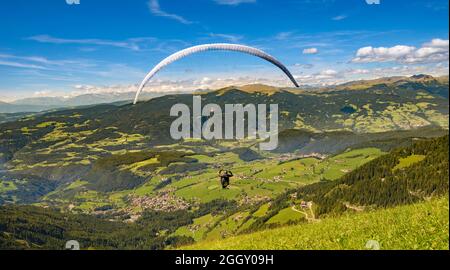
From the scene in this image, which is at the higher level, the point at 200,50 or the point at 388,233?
the point at 200,50

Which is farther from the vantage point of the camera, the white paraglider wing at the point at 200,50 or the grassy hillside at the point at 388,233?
the white paraglider wing at the point at 200,50

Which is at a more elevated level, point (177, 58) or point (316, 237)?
point (177, 58)

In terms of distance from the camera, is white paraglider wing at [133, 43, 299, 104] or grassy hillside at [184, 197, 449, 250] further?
white paraglider wing at [133, 43, 299, 104]

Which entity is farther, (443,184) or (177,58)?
(443,184)

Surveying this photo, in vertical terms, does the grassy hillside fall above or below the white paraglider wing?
below

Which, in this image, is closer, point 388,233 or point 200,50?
point 388,233

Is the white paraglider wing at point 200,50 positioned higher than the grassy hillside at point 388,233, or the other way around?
the white paraglider wing at point 200,50

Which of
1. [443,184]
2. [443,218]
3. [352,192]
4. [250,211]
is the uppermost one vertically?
[443,218]
